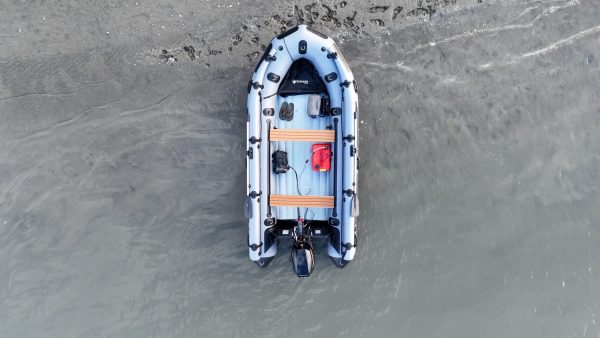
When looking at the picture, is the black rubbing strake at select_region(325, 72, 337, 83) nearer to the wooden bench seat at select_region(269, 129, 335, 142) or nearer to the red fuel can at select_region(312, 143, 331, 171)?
the wooden bench seat at select_region(269, 129, 335, 142)

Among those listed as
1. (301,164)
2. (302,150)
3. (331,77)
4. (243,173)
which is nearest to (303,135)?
(302,150)

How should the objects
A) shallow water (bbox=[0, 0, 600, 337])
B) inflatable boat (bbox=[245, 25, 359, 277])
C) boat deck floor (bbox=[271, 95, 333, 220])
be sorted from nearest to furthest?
inflatable boat (bbox=[245, 25, 359, 277]) → boat deck floor (bbox=[271, 95, 333, 220]) → shallow water (bbox=[0, 0, 600, 337])

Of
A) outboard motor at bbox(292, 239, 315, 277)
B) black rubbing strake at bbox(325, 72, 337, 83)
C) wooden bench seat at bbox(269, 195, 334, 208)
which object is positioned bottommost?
outboard motor at bbox(292, 239, 315, 277)

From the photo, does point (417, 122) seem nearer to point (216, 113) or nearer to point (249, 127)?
point (249, 127)

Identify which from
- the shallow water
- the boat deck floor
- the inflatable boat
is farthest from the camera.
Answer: the shallow water

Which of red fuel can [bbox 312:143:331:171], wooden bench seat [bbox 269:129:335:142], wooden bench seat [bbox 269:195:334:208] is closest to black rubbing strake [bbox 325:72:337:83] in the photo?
wooden bench seat [bbox 269:129:335:142]

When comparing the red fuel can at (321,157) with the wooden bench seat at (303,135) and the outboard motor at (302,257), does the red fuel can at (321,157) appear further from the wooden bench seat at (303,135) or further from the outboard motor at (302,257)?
the outboard motor at (302,257)
